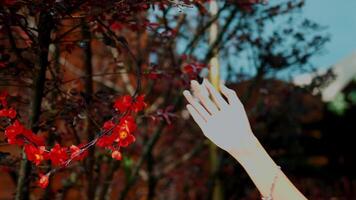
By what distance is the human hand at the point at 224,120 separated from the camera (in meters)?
2.07

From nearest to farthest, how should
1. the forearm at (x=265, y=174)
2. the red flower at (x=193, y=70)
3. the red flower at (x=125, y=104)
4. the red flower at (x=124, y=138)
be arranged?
the forearm at (x=265, y=174)
the red flower at (x=124, y=138)
the red flower at (x=125, y=104)
the red flower at (x=193, y=70)

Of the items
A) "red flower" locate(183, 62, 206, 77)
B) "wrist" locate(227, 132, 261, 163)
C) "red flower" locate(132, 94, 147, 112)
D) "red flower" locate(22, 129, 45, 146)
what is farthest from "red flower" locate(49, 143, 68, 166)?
"red flower" locate(183, 62, 206, 77)

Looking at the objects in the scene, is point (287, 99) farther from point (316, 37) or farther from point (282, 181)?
point (282, 181)

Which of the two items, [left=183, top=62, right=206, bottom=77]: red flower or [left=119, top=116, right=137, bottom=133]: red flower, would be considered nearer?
[left=119, top=116, right=137, bottom=133]: red flower

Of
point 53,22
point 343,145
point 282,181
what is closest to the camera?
point 282,181

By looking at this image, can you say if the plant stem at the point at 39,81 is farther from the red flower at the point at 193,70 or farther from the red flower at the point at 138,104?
the red flower at the point at 193,70

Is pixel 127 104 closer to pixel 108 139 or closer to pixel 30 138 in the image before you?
pixel 108 139

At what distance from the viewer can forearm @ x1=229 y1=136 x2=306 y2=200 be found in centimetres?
200

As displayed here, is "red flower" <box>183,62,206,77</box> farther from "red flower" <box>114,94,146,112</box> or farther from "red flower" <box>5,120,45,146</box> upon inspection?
"red flower" <box>5,120,45,146</box>

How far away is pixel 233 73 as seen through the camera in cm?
800

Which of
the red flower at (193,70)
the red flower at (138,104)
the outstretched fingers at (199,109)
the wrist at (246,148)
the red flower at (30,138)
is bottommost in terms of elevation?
the wrist at (246,148)

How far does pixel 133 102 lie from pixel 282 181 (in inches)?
31.4

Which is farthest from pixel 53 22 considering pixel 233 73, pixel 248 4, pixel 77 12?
pixel 233 73

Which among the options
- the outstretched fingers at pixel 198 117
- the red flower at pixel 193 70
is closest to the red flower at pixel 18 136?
the outstretched fingers at pixel 198 117
